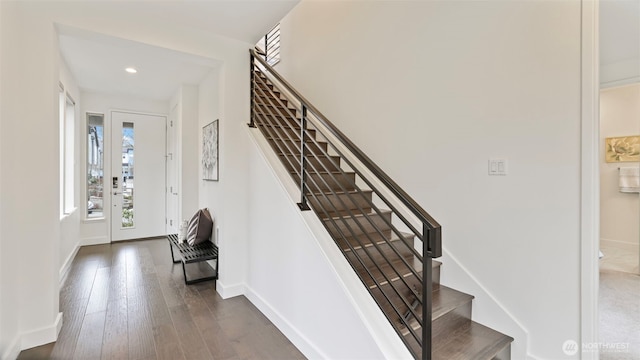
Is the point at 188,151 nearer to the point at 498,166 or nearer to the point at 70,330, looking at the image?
the point at 70,330

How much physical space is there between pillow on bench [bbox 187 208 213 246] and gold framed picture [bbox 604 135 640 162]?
5296mm

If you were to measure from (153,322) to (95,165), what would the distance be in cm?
381

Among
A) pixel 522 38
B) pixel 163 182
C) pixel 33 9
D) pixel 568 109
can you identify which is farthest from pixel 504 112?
pixel 163 182

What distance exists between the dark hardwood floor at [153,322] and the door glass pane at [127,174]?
1591mm

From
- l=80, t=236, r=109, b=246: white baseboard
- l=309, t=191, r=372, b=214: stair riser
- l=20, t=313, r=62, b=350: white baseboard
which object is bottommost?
l=20, t=313, r=62, b=350: white baseboard

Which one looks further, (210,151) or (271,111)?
(210,151)

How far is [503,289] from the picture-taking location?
1.95 m

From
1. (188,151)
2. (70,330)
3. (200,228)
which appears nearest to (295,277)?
(70,330)

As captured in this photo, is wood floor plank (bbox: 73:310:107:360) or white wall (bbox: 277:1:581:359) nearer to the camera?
white wall (bbox: 277:1:581:359)

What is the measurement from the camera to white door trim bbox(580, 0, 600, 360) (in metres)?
1.59

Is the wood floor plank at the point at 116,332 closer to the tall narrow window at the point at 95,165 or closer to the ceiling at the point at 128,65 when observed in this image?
the ceiling at the point at 128,65

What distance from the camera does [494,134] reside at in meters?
1.97

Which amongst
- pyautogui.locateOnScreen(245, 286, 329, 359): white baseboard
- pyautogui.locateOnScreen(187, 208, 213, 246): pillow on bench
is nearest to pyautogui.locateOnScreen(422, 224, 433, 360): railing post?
pyautogui.locateOnScreen(245, 286, 329, 359): white baseboard

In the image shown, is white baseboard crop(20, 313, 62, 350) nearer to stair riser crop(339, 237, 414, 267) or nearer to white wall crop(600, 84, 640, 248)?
stair riser crop(339, 237, 414, 267)
